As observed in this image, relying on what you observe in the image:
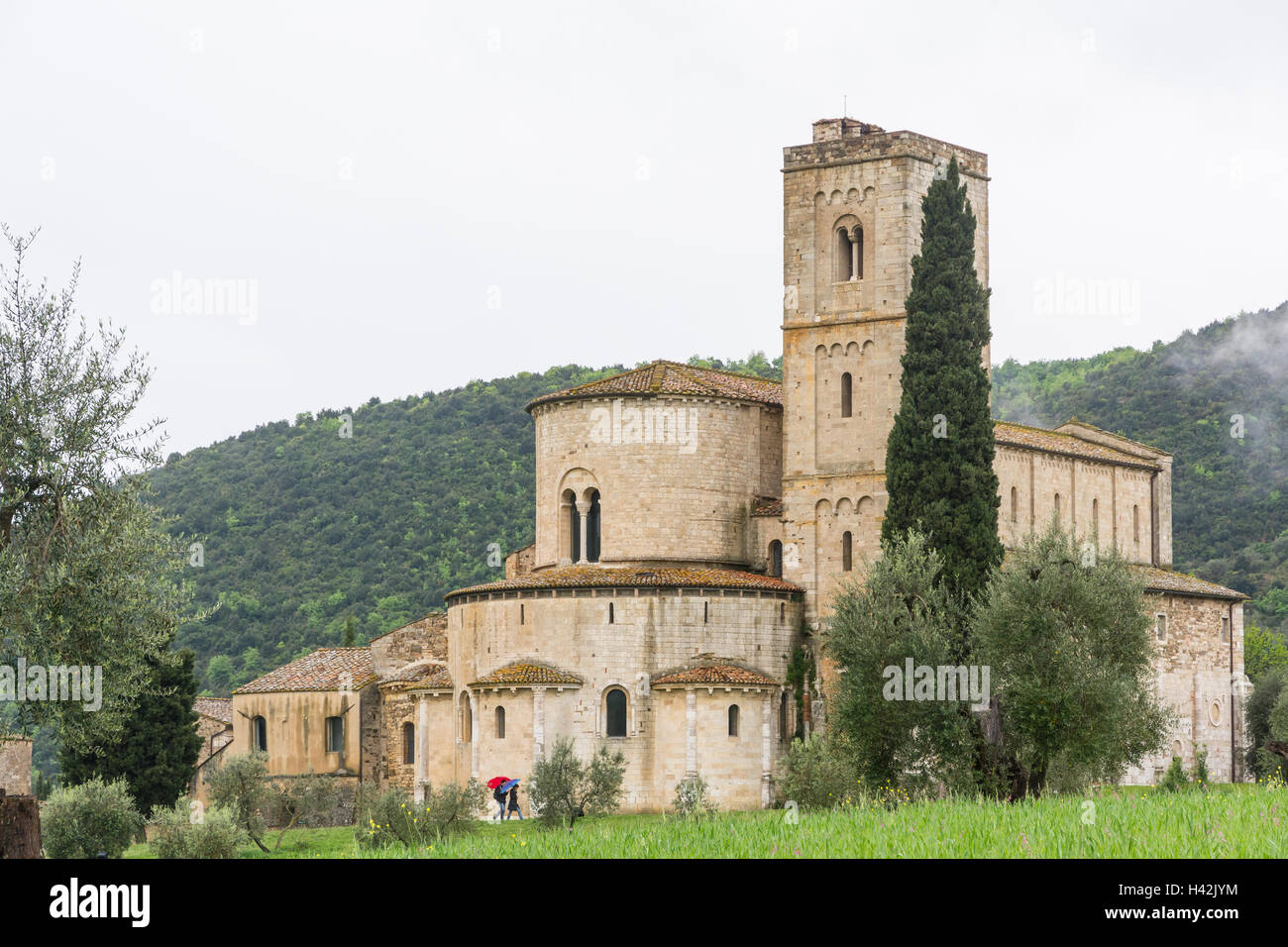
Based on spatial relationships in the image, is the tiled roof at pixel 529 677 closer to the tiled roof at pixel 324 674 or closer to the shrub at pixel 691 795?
the shrub at pixel 691 795

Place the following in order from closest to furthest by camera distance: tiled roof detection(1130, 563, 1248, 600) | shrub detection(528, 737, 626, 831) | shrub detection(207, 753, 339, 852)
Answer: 1. shrub detection(528, 737, 626, 831)
2. shrub detection(207, 753, 339, 852)
3. tiled roof detection(1130, 563, 1248, 600)

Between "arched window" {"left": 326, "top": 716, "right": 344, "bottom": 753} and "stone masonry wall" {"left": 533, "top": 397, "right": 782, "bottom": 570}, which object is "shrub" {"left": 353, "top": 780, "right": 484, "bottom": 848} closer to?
"stone masonry wall" {"left": 533, "top": 397, "right": 782, "bottom": 570}

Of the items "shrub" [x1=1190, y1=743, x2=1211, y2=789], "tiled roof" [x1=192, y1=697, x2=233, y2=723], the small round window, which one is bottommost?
"shrub" [x1=1190, y1=743, x2=1211, y2=789]

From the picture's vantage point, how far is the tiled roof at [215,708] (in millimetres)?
61500

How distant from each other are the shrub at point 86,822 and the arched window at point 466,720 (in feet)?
25.8

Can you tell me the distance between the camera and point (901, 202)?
44.8 m

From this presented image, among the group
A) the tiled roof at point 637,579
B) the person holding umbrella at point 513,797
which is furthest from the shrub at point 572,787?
the tiled roof at point 637,579

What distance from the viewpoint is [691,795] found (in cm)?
3953

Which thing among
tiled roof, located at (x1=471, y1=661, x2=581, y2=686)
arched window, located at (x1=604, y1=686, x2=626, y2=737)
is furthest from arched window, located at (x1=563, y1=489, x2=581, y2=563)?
arched window, located at (x1=604, y1=686, x2=626, y2=737)

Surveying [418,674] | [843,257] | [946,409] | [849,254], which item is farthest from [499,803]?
[849,254]

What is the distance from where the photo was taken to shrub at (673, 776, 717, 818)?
127 feet

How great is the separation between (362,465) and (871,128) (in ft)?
135

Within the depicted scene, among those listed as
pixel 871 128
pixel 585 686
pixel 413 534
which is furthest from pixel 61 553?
pixel 413 534

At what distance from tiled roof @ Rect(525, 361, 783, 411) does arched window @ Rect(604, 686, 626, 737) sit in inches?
306
